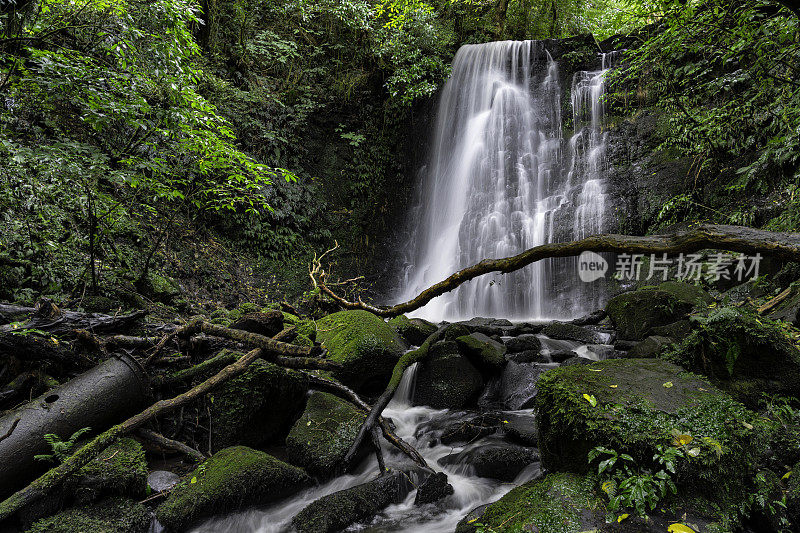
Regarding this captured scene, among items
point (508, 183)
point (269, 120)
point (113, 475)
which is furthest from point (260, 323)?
point (508, 183)

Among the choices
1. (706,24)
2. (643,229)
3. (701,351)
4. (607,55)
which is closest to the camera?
(701,351)

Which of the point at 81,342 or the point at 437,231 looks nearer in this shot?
the point at 81,342

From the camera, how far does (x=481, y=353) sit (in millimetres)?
5926

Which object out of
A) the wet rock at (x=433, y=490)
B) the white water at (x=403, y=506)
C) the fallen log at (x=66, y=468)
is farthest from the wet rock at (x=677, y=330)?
the fallen log at (x=66, y=468)

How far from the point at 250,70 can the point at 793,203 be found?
14.8 m

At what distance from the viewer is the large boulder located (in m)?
5.63

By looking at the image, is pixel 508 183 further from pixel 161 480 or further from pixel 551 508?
pixel 161 480

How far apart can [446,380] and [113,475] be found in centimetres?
404

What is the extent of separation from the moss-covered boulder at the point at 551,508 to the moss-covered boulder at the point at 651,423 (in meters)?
0.19

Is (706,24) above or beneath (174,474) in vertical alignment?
above

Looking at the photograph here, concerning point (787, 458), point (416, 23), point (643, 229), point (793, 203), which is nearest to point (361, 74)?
point (416, 23)

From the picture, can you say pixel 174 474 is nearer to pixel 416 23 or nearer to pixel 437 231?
pixel 437 231

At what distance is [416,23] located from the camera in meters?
14.5

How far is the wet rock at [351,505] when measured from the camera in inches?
122
